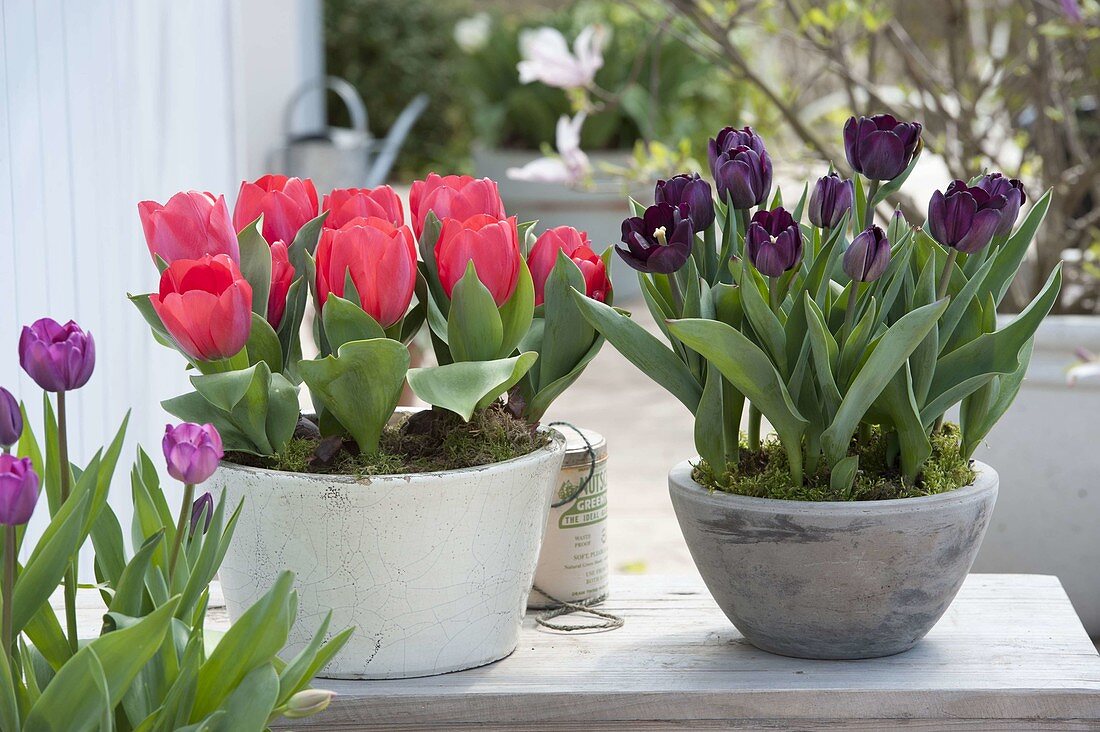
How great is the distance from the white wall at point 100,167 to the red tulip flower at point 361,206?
282 mm

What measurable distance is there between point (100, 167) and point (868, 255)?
3.09ft

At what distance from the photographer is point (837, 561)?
794 millimetres

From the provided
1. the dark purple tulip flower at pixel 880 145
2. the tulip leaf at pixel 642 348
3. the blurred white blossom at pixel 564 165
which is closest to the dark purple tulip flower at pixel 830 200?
the dark purple tulip flower at pixel 880 145

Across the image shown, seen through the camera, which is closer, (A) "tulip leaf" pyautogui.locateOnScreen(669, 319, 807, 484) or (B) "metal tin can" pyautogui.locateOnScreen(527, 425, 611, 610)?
(A) "tulip leaf" pyautogui.locateOnScreen(669, 319, 807, 484)

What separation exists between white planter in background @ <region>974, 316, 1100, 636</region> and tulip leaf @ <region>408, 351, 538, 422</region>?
4.11 feet

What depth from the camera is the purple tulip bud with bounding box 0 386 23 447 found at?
1.82 ft

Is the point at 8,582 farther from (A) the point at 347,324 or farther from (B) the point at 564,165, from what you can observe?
(B) the point at 564,165

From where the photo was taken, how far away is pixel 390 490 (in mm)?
762

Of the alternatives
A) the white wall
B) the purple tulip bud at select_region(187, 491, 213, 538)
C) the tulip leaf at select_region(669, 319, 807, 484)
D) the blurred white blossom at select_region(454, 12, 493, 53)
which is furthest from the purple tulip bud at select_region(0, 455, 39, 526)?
the blurred white blossom at select_region(454, 12, 493, 53)

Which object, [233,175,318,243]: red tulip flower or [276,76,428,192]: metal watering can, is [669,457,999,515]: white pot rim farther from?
[276,76,428,192]: metal watering can

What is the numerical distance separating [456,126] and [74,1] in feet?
30.1

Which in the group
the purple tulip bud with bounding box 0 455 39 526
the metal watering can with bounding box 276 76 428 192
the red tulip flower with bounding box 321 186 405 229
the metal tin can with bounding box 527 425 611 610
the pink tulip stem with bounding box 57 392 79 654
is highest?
the metal watering can with bounding box 276 76 428 192

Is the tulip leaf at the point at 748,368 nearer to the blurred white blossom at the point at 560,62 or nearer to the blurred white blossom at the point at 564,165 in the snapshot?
the blurred white blossom at the point at 560,62

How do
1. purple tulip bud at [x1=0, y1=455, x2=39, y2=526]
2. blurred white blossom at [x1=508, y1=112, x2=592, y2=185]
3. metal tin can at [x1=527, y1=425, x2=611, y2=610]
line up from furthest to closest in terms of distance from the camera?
blurred white blossom at [x1=508, y1=112, x2=592, y2=185] → metal tin can at [x1=527, y1=425, x2=611, y2=610] → purple tulip bud at [x1=0, y1=455, x2=39, y2=526]
